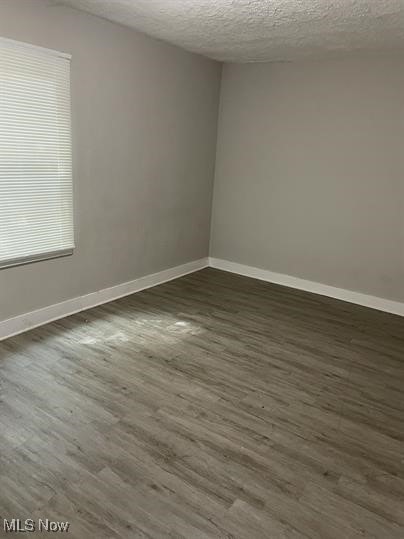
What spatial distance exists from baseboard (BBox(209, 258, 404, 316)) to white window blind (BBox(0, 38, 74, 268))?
231 cm

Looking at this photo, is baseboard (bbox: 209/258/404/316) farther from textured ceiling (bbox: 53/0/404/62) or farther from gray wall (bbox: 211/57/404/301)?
textured ceiling (bbox: 53/0/404/62)

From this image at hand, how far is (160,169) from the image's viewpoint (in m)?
3.99

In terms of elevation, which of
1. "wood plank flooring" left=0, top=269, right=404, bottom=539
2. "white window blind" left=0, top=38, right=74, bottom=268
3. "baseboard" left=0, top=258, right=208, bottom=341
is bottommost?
"wood plank flooring" left=0, top=269, right=404, bottom=539

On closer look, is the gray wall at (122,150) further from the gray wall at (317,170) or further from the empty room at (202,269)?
the gray wall at (317,170)

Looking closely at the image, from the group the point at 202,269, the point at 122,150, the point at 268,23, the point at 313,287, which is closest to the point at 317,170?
the point at 313,287

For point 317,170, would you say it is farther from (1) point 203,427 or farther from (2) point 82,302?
(1) point 203,427

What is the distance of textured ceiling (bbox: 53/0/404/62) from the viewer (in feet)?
8.15

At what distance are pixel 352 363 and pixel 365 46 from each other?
2.64 m

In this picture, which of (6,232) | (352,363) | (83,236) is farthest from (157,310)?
(352,363)

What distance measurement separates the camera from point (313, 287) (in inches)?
172

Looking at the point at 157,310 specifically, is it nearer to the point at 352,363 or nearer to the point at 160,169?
the point at 160,169

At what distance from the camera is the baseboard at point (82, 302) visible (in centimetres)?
299

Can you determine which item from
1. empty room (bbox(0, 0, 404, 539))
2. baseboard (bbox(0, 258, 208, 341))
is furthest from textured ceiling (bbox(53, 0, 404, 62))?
baseboard (bbox(0, 258, 208, 341))

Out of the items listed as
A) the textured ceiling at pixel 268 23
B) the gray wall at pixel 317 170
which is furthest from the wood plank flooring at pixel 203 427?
the textured ceiling at pixel 268 23
